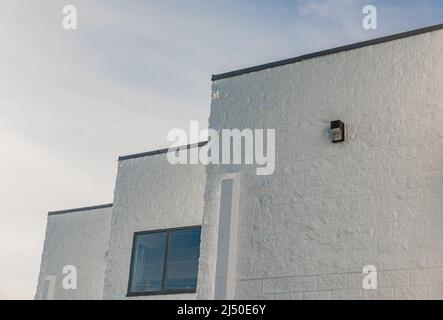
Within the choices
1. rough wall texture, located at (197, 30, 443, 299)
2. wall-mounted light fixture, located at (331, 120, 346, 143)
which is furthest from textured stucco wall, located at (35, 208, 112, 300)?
wall-mounted light fixture, located at (331, 120, 346, 143)

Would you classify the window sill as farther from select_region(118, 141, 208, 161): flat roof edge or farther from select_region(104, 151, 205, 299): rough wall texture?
select_region(118, 141, 208, 161): flat roof edge

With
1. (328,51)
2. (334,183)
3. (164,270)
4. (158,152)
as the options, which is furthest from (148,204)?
(328,51)

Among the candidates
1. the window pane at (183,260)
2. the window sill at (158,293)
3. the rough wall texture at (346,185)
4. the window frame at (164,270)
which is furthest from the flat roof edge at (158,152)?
the window sill at (158,293)

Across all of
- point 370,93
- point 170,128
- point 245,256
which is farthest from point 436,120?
point 170,128

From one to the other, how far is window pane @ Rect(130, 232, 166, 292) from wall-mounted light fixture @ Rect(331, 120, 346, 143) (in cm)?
439

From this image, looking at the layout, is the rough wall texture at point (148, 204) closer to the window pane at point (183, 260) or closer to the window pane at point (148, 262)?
the window pane at point (148, 262)

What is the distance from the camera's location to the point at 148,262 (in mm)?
12234

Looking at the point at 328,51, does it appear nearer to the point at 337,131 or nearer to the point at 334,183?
the point at 337,131

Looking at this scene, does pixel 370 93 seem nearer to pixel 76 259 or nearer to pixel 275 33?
pixel 275 33

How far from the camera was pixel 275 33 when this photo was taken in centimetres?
1141

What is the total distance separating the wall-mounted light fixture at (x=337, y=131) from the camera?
9.38m

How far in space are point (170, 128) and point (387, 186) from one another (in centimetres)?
480

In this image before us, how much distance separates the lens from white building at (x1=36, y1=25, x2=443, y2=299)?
8531 millimetres
